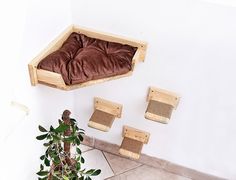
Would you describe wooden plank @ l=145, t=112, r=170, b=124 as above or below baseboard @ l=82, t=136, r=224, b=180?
above

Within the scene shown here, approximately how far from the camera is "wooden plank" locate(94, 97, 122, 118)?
1.57m

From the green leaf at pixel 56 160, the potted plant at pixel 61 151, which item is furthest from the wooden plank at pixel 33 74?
the green leaf at pixel 56 160

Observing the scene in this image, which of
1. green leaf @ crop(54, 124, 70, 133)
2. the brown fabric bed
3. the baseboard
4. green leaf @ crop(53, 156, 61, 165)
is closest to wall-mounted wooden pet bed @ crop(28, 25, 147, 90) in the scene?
the brown fabric bed

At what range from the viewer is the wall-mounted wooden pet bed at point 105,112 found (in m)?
1.52

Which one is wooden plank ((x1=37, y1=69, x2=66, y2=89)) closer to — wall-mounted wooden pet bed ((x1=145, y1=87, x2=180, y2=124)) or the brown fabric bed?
the brown fabric bed

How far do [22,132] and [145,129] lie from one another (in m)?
0.71

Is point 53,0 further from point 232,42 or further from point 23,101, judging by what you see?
point 232,42

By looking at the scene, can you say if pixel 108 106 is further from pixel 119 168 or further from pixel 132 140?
pixel 119 168

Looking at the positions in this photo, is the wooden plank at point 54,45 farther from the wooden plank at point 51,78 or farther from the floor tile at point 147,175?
the floor tile at point 147,175

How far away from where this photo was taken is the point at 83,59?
1.21 m

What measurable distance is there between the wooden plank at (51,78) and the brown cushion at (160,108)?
46 centimetres

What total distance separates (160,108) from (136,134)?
1.03ft

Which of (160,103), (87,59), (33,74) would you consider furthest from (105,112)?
(33,74)

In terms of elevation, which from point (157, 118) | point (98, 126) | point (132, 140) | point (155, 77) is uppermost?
point (155, 77)
